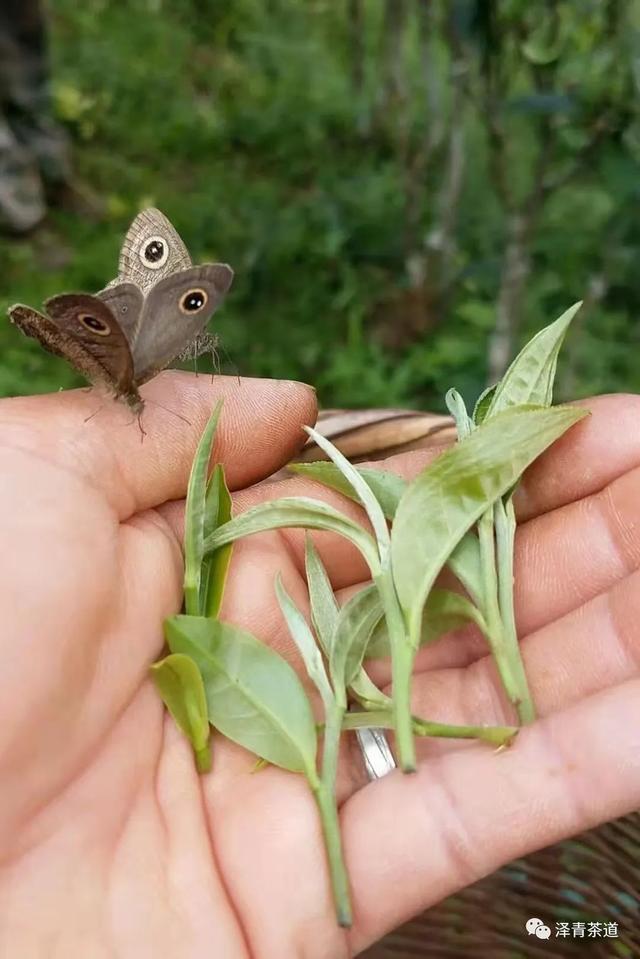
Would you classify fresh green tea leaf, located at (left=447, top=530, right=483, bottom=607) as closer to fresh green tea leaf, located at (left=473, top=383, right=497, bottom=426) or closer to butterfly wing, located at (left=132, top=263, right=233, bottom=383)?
fresh green tea leaf, located at (left=473, top=383, right=497, bottom=426)

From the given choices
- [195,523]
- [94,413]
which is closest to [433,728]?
[195,523]

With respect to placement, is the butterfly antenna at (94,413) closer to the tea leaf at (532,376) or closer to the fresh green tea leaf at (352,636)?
the fresh green tea leaf at (352,636)

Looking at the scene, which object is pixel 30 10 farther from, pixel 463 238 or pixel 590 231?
pixel 590 231

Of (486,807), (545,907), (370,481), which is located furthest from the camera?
(545,907)

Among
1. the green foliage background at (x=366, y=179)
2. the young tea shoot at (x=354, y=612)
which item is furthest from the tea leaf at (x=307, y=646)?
the green foliage background at (x=366, y=179)

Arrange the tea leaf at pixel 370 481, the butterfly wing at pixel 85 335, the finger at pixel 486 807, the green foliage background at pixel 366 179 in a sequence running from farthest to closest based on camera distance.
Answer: the green foliage background at pixel 366 179 < the tea leaf at pixel 370 481 < the butterfly wing at pixel 85 335 < the finger at pixel 486 807

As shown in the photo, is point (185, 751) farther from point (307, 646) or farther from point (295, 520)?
point (295, 520)
